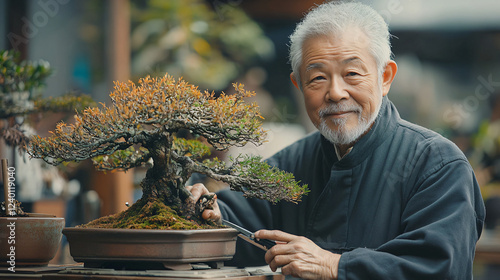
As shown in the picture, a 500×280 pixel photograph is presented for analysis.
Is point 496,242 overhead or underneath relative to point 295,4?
underneath

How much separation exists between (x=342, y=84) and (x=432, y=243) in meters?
0.60

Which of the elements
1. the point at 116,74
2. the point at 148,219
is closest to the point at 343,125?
the point at 148,219

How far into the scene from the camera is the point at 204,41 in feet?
18.5

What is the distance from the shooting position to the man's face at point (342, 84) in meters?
1.88

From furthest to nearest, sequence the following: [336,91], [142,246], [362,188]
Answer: [362,188], [336,91], [142,246]

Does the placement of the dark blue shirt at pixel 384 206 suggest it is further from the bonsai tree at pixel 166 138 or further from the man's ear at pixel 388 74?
the bonsai tree at pixel 166 138

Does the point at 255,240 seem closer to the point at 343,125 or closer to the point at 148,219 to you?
the point at 148,219

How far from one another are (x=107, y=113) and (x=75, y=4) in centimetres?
310

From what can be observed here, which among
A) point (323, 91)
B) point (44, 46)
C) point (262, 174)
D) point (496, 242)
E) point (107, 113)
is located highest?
point (44, 46)

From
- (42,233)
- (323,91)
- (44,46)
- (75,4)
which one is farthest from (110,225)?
(75,4)

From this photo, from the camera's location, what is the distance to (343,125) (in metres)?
1.93

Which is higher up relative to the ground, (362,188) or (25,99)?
(25,99)

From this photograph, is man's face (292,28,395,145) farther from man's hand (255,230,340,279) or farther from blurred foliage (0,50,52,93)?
blurred foliage (0,50,52,93)

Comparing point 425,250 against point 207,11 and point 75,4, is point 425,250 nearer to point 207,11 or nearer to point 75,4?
point 75,4
